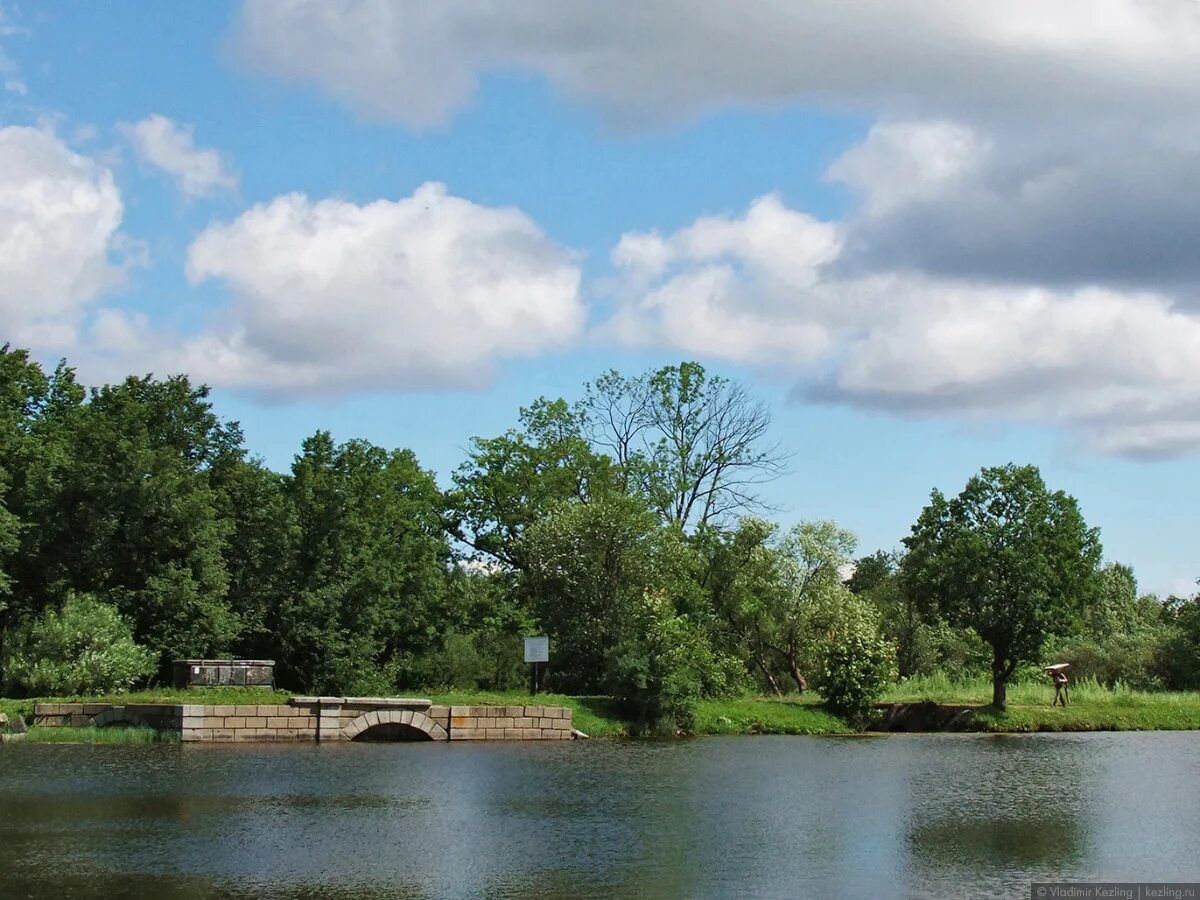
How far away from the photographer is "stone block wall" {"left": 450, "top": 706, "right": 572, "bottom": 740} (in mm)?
45156

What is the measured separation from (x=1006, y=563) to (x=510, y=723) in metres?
20.5

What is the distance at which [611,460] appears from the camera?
67.7 metres

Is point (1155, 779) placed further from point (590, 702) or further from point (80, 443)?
point (80, 443)

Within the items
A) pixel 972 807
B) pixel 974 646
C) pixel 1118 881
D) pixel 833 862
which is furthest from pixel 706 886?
pixel 974 646

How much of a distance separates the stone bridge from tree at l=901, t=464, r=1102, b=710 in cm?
1681

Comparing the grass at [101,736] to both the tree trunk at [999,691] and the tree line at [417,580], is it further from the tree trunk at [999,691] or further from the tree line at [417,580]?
the tree trunk at [999,691]

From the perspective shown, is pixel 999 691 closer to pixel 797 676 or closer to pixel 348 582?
pixel 797 676

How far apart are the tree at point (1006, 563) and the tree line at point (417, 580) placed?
3.4 inches

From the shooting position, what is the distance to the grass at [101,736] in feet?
128

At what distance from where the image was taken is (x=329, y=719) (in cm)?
4328

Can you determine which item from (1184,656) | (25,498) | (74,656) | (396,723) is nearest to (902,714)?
(1184,656)

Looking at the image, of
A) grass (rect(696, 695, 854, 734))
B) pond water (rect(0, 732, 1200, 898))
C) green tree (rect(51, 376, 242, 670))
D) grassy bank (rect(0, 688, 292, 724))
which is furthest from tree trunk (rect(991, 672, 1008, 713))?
green tree (rect(51, 376, 242, 670))

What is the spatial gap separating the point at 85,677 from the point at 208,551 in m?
7.99

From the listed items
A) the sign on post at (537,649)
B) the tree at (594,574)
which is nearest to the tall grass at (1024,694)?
the tree at (594,574)
